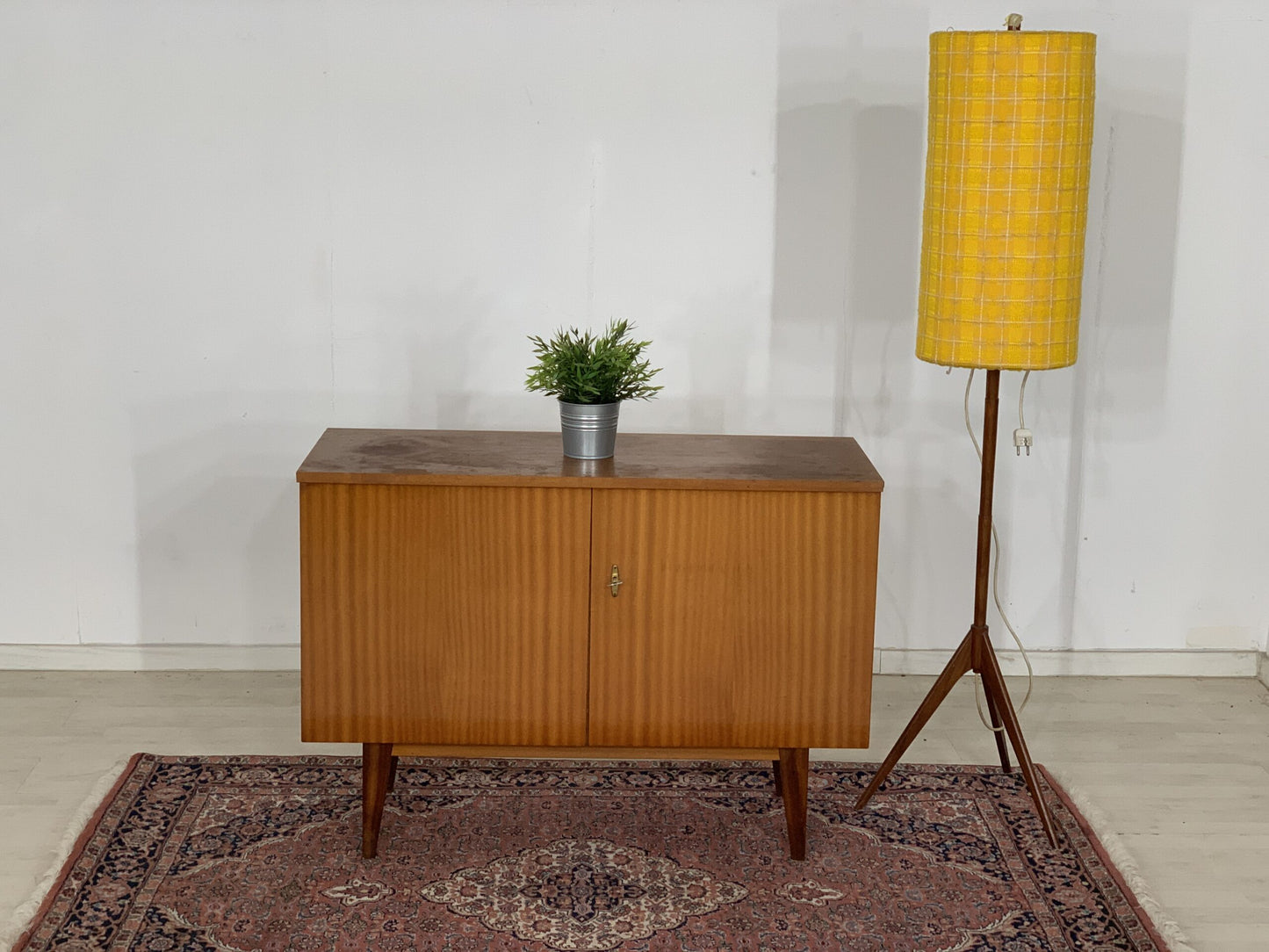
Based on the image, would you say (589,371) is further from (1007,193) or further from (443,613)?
(1007,193)

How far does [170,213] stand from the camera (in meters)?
3.67

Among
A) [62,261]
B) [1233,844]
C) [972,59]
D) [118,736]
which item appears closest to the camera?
[972,59]

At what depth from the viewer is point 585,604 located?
9.02ft

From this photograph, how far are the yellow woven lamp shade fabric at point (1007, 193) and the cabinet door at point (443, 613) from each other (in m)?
Result: 0.90

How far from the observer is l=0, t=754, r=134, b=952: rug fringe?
2.57m

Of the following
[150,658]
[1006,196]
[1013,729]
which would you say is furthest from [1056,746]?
[150,658]

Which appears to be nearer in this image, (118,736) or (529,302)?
(118,736)

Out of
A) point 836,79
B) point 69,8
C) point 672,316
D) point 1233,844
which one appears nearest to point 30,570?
point 69,8

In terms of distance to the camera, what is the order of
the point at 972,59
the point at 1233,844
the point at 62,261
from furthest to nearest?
1. the point at 62,261
2. the point at 1233,844
3. the point at 972,59

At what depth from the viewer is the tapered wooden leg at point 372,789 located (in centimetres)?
285

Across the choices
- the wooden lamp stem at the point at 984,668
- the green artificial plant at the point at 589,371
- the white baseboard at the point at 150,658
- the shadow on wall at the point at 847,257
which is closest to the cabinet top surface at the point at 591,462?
the green artificial plant at the point at 589,371

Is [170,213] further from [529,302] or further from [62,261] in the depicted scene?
[529,302]

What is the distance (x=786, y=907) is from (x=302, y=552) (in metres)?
1.21

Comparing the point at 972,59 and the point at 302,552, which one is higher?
the point at 972,59
